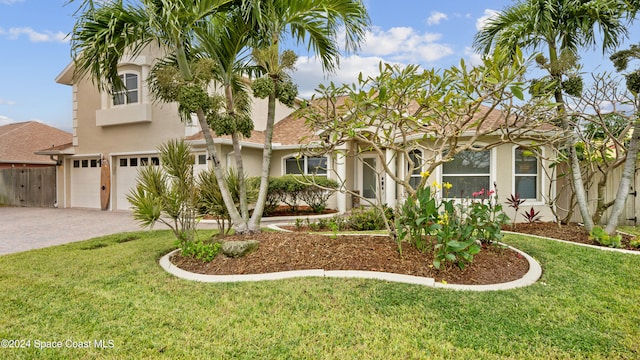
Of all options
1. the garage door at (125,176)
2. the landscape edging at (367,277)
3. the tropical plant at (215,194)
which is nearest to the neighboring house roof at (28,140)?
the garage door at (125,176)

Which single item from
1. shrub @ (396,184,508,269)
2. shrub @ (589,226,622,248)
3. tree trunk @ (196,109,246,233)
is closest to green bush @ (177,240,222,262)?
tree trunk @ (196,109,246,233)

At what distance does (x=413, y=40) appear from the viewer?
12.1 metres

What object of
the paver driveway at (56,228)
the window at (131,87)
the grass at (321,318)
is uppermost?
the window at (131,87)

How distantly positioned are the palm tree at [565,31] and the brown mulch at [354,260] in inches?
141

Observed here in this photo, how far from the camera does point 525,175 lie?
34.1 feet

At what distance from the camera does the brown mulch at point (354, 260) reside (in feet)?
15.5

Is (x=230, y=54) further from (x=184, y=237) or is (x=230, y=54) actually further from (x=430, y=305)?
(x=430, y=305)

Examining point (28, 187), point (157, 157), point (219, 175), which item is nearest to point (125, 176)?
point (157, 157)

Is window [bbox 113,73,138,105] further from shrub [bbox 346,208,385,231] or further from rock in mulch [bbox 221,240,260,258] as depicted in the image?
rock in mulch [bbox 221,240,260,258]

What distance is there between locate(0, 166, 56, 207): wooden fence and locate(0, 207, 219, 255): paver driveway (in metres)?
5.36

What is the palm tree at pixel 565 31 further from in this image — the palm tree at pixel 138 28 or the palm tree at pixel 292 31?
the palm tree at pixel 138 28

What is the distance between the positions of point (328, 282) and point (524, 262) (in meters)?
3.24

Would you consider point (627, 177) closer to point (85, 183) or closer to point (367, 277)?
point (367, 277)

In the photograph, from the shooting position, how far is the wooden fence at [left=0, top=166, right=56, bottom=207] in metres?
18.5
